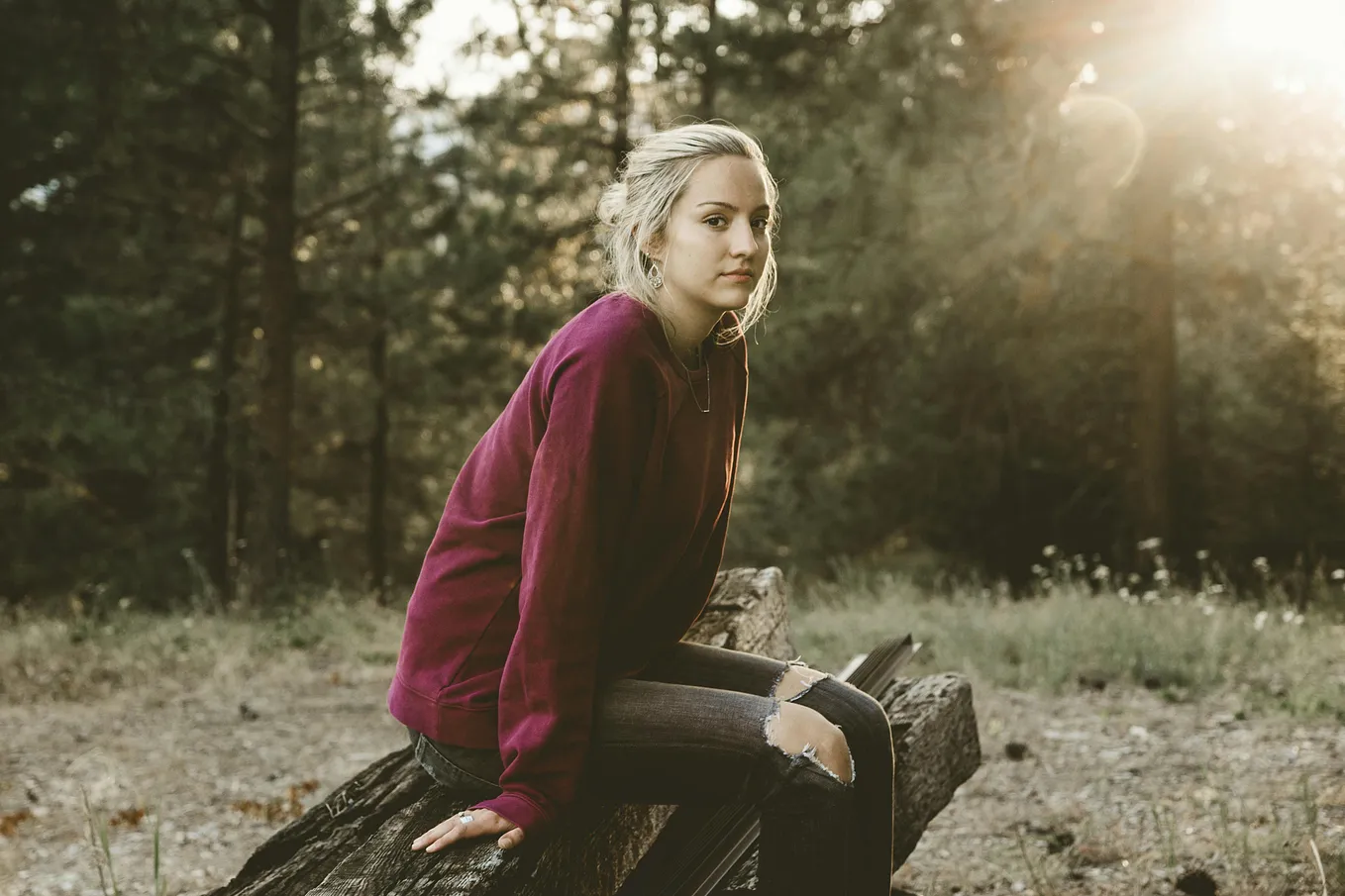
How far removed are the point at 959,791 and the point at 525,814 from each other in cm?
309

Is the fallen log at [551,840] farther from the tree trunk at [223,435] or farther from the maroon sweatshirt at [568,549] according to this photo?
the tree trunk at [223,435]

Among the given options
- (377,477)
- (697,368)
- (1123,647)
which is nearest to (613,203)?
(697,368)

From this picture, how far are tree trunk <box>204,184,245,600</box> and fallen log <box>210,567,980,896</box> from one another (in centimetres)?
1447

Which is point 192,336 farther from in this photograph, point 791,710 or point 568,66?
point 791,710

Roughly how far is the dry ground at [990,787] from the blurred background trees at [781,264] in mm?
4414

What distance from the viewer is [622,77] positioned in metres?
15.9

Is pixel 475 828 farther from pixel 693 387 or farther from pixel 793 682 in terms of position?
pixel 693 387

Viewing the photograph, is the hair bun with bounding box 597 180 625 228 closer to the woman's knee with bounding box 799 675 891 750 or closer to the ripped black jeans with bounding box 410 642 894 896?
the ripped black jeans with bounding box 410 642 894 896

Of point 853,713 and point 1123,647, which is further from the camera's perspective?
point 1123,647

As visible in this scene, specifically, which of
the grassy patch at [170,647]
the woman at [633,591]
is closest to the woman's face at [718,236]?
the woman at [633,591]

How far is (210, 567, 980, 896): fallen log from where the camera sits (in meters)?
2.00

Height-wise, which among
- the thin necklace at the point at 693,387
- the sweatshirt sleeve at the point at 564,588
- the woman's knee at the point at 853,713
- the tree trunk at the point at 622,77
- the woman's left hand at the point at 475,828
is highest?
the tree trunk at the point at 622,77

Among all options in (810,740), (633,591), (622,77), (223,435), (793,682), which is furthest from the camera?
(223,435)

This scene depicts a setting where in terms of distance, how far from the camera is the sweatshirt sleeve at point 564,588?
200 cm
